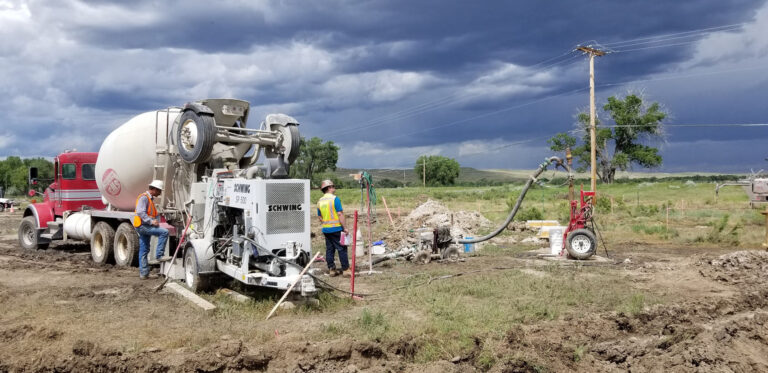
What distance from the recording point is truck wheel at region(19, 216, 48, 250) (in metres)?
16.5

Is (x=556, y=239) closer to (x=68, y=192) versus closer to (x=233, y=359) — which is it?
(x=233, y=359)

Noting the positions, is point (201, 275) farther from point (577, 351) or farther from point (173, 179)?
point (577, 351)

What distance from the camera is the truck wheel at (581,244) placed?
1330 cm

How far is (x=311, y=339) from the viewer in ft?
22.2

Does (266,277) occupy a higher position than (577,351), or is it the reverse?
(266,277)

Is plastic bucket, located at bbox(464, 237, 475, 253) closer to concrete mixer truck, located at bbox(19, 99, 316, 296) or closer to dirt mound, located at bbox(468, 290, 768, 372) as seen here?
concrete mixer truck, located at bbox(19, 99, 316, 296)

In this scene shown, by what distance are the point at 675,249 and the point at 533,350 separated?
1243cm

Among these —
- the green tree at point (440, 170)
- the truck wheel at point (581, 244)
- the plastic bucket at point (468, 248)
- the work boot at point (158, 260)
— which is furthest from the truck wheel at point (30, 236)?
the green tree at point (440, 170)

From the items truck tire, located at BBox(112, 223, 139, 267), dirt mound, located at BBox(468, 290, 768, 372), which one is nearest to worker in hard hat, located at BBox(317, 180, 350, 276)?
dirt mound, located at BBox(468, 290, 768, 372)

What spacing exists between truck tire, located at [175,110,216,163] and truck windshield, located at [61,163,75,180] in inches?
→ 249

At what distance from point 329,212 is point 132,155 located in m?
4.69

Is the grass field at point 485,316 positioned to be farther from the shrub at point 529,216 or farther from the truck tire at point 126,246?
the shrub at point 529,216

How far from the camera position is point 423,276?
435 inches

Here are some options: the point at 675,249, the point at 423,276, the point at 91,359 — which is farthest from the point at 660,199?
the point at 91,359
